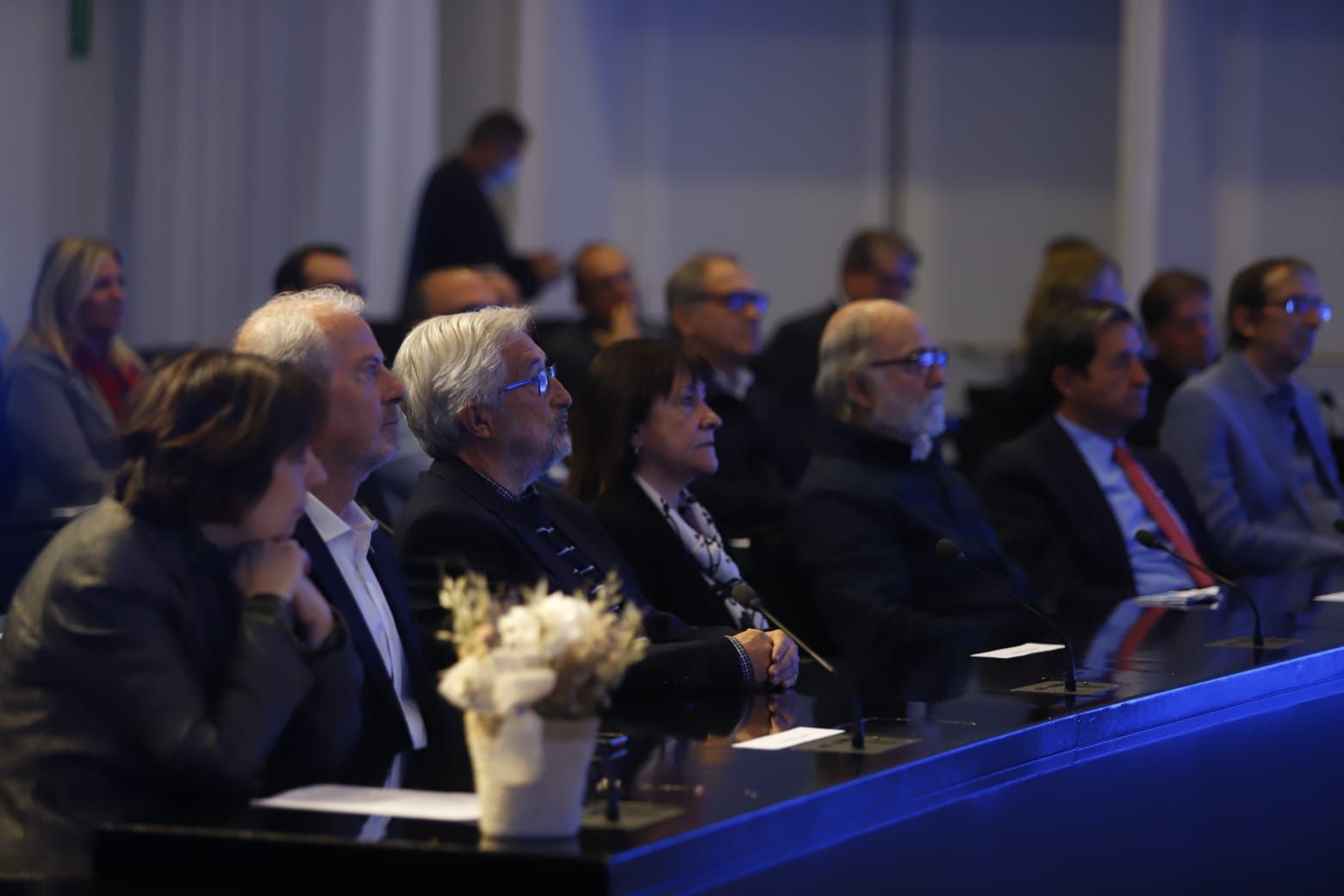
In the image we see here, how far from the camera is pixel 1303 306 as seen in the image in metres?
5.55

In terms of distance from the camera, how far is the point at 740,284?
5.86 m

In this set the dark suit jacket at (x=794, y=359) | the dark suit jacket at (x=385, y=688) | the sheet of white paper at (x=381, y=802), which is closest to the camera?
the sheet of white paper at (x=381, y=802)

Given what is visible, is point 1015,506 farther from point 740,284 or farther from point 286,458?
point 286,458

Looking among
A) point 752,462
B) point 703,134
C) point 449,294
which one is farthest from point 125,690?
point 703,134

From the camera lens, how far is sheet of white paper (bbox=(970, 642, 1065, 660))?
3354 mm

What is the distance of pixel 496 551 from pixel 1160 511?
2292mm

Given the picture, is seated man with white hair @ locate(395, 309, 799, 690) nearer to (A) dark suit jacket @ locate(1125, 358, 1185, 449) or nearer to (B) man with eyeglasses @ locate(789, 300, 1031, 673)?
(B) man with eyeglasses @ locate(789, 300, 1031, 673)

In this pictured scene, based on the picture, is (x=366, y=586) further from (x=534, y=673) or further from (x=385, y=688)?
(x=534, y=673)

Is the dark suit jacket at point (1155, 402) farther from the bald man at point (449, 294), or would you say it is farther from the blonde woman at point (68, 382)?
the blonde woman at point (68, 382)

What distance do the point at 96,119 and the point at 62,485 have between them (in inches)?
137

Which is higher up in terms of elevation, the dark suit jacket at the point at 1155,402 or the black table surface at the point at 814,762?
the dark suit jacket at the point at 1155,402

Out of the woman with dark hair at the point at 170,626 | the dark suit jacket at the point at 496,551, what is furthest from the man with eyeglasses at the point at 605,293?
the woman with dark hair at the point at 170,626

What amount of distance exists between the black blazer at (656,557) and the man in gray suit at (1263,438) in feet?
6.72

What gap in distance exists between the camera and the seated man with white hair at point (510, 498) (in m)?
3.10
